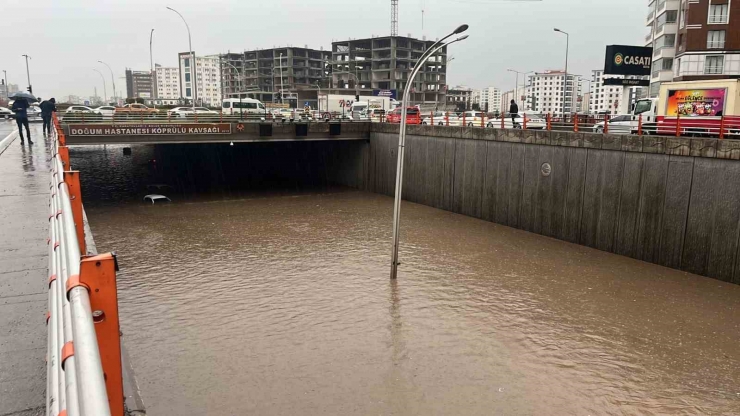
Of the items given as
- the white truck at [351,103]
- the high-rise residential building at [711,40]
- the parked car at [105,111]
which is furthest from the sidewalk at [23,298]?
the high-rise residential building at [711,40]

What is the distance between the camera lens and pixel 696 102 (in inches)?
989

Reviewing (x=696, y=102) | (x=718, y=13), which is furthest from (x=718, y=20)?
(x=696, y=102)

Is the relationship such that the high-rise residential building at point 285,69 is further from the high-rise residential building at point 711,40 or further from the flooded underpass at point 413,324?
the flooded underpass at point 413,324

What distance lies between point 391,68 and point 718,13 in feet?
250

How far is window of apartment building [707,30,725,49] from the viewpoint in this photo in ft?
168

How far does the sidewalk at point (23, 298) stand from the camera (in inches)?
139

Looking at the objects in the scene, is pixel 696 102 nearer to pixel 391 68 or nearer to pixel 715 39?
pixel 715 39

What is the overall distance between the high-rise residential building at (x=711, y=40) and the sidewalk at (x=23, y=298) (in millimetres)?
56024

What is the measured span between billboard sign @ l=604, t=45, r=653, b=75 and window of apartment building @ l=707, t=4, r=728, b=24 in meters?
8.75

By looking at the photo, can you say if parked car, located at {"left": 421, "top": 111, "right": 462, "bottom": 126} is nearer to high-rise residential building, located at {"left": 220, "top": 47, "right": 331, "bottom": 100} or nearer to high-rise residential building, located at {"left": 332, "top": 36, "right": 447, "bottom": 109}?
high-rise residential building, located at {"left": 332, "top": 36, "right": 447, "bottom": 109}

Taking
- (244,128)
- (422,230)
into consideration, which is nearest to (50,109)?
(244,128)

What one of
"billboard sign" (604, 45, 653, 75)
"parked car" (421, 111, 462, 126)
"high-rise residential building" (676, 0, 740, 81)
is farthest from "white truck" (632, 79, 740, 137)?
"high-rise residential building" (676, 0, 740, 81)

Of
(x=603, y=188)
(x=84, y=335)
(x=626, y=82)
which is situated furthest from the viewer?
(x=626, y=82)

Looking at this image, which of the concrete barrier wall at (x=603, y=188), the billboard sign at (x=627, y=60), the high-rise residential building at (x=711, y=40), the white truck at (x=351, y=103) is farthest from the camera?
the white truck at (x=351, y=103)
